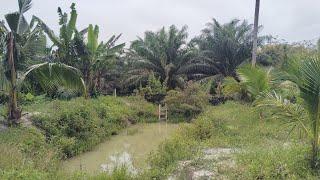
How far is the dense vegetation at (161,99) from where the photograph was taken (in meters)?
6.89

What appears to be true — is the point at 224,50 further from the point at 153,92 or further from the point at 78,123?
the point at 78,123

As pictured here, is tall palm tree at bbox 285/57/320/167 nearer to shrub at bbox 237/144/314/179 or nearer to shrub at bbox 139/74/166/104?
shrub at bbox 237/144/314/179

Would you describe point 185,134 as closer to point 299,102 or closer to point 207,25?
point 299,102

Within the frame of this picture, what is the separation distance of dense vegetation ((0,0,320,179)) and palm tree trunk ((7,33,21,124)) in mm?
30

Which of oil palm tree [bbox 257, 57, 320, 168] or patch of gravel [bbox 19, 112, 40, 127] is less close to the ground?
oil palm tree [bbox 257, 57, 320, 168]

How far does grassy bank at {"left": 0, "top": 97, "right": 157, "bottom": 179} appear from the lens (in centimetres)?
717

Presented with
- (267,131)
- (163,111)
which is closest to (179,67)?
(163,111)

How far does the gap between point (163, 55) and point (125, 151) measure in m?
11.0

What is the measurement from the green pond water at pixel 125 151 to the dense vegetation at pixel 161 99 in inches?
15.8

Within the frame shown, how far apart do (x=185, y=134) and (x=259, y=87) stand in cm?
426

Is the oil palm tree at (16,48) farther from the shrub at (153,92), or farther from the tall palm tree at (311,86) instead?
the shrub at (153,92)

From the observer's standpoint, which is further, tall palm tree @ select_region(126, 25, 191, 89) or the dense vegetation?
tall palm tree @ select_region(126, 25, 191, 89)

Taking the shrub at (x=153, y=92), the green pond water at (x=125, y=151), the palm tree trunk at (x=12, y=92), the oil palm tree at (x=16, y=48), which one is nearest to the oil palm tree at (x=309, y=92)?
the green pond water at (x=125, y=151)

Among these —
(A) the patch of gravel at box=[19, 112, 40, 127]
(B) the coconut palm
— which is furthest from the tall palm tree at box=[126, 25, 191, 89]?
(A) the patch of gravel at box=[19, 112, 40, 127]
